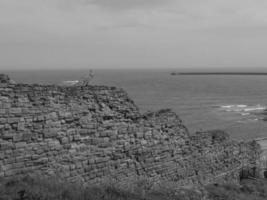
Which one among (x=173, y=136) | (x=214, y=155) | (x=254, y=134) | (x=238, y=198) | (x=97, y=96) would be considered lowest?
(x=254, y=134)

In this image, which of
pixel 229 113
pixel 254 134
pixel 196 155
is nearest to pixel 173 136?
pixel 196 155

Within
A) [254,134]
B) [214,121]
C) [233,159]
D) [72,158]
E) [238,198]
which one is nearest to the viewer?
[72,158]

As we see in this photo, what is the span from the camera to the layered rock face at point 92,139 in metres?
7.47

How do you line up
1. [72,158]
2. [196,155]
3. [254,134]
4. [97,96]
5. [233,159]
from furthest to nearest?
[254,134] → [233,159] → [196,155] → [97,96] → [72,158]

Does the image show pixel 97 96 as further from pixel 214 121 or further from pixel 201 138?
→ pixel 214 121

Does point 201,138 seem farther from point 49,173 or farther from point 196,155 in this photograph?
point 49,173

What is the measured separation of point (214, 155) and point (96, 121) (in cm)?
475

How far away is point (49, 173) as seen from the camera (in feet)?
25.7

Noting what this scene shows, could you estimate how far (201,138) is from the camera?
11.3m

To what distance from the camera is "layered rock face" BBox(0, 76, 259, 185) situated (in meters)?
7.47

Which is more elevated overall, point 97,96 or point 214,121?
point 97,96

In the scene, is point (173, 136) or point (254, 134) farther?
point (254, 134)

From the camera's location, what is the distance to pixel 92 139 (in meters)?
8.57

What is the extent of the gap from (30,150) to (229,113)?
42.9m
